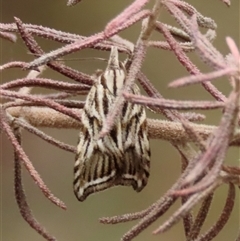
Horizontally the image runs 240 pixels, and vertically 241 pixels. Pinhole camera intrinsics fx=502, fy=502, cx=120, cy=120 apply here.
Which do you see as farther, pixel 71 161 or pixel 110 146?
pixel 71 161

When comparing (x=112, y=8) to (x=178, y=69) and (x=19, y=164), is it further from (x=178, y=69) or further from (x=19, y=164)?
(x=19, y=164)

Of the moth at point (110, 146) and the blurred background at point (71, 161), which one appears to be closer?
the moth at point (110, 146)

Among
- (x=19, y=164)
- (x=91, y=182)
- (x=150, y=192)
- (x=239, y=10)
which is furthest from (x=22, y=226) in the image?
(x=91, y=182)

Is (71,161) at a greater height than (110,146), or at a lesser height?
greater

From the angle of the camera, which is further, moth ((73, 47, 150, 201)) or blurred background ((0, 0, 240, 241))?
blurred background ((0, 0, 240, 241))
